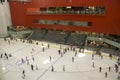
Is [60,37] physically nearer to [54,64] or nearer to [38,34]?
[38,34]

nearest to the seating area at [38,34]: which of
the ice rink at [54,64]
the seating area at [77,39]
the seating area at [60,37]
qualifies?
the seating area at [60,37]

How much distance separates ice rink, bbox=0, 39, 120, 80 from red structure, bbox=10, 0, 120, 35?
14.3ft

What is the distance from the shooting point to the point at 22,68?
797 inches

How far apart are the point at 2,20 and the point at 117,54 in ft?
78.4

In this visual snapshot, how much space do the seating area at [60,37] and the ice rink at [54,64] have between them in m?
1.61

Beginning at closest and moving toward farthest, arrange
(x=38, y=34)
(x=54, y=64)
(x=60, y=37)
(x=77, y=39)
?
(x=54, y=64) < (x=77, y=39) < (x=60, y=37) < (x=38, y=34)

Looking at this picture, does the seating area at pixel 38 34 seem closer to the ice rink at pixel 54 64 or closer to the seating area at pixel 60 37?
the seating area at pixel 60 37

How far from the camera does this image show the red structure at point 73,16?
24766mm

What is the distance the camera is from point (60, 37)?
98.2 ft

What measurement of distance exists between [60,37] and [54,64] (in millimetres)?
9541

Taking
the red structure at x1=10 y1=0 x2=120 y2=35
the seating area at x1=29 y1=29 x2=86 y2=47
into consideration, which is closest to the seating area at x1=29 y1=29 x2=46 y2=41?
the seating area at x1=29 y1=29 x2=86 y2=47

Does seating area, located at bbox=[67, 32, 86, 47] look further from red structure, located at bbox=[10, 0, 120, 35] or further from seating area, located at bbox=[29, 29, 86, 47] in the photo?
red structure, located at bbox=[10, 0, 120, 35]

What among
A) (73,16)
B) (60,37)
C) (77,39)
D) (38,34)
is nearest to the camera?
(77,39)

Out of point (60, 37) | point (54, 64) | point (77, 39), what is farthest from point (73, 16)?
point (54, 64)
